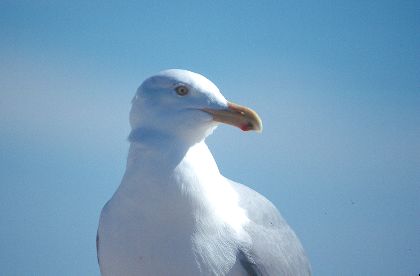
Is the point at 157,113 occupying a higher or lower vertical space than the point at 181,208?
higher

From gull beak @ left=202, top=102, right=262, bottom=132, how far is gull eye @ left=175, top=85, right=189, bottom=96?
0.16 meters

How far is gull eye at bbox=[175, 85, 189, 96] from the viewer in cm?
296

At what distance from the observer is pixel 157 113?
2.91m

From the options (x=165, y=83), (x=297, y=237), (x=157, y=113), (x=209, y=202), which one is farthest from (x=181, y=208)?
(x=297, y=237)

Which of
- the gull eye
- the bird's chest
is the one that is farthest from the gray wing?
the gull eye

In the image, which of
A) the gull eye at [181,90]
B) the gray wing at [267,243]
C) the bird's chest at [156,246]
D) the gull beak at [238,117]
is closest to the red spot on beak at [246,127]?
the gull beak at [238,117]

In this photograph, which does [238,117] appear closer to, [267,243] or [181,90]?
[181,90]

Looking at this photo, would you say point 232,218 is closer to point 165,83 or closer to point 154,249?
point 154,249

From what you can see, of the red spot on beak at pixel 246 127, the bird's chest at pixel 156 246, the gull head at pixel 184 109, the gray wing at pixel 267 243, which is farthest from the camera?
the gray wing at pixel 267 243

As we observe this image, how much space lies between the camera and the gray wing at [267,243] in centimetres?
311

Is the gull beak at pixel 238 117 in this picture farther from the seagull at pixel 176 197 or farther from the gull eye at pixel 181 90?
the gull eye at pixel 181 90

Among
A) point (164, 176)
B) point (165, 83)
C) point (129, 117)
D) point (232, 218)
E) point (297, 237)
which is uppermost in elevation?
point (165, 83)

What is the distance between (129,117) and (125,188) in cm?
48

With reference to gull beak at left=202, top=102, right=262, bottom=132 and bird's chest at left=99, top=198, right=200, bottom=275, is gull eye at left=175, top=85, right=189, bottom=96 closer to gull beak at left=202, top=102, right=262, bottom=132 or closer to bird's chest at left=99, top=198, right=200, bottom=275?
gull beak at left=202, top=102, right=262, bottom=132
